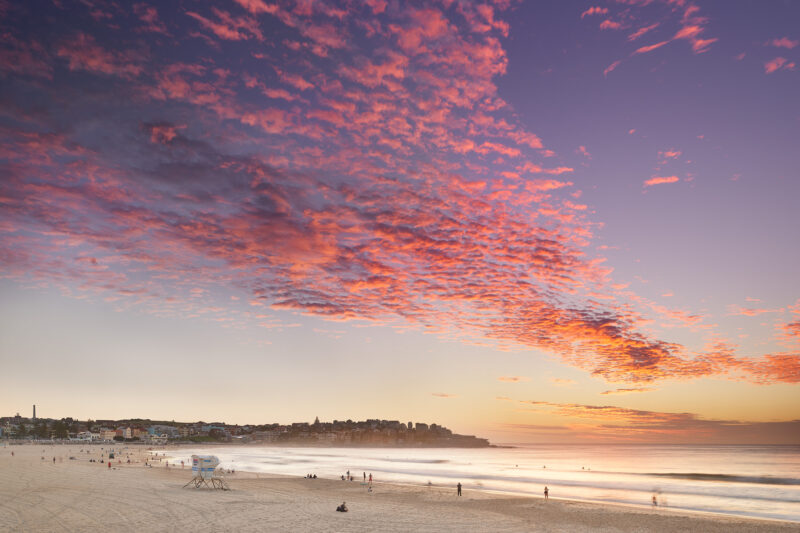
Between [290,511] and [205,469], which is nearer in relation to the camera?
[290,511]

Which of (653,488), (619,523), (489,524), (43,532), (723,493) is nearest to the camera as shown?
(43,532)

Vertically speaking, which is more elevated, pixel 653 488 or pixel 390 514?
pixel 390 514

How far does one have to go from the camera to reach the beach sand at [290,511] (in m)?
33.3

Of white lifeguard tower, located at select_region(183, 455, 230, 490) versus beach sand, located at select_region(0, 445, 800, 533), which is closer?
beach sand, located at select_region(0, 445, 800, 533)

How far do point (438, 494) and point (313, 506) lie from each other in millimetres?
21048

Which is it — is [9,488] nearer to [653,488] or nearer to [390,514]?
[390,514]

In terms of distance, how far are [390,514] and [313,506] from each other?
6.72m

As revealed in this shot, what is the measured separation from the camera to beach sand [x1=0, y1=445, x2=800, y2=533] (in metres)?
33.3

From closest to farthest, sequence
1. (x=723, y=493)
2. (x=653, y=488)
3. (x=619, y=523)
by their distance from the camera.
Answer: (x=619, y=523) < (x=723, y=493) < (x=653, y=488)

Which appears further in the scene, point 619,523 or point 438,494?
point 438,494

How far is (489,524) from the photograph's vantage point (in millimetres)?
38438

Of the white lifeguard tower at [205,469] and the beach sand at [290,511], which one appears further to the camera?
the white lifeguard tower at [205,469]

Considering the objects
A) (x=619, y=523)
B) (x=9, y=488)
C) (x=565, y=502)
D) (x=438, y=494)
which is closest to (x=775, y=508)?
(x=565, y=502)

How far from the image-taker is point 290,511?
39.8 metres
